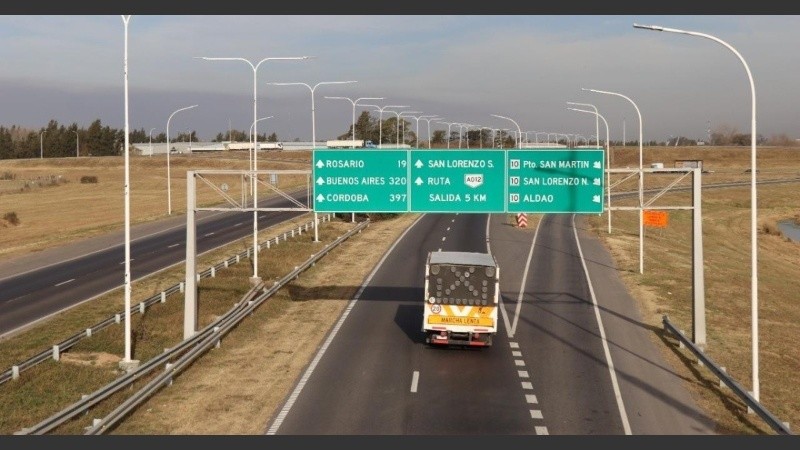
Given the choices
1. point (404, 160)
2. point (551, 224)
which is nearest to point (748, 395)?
point (404, 160)

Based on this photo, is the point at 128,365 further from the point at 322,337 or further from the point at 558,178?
the point at 558,178

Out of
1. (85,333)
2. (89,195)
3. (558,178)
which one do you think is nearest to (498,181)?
(558,178)

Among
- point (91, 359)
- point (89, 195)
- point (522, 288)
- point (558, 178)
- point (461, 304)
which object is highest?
point (558, 178)

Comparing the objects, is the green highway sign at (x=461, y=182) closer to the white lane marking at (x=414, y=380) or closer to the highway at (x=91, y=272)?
the white lane marking at (x=414, y=380)

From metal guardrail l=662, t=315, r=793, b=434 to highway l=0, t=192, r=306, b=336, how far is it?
1021 inches

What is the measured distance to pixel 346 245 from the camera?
62281 mm

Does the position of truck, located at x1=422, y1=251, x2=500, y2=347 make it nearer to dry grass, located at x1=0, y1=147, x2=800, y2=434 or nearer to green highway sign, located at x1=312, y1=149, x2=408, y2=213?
green highway sign, located at x1=312, y1=149, x2=408, y2=213

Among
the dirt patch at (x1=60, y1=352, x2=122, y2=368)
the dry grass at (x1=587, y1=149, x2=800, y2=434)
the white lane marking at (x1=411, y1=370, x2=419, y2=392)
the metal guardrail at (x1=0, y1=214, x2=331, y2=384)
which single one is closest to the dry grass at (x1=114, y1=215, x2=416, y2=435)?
the dirt patch at (x1=60, y1=352, x2=122, y2=368)

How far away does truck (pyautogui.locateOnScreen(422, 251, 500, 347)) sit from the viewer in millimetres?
30531

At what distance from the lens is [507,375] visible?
27.6 metres

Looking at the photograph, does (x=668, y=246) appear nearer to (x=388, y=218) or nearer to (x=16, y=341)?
(x=388, y=218)

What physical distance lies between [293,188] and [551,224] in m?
53.0

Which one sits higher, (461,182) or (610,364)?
(461,182)

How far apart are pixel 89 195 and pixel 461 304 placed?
102 meters
